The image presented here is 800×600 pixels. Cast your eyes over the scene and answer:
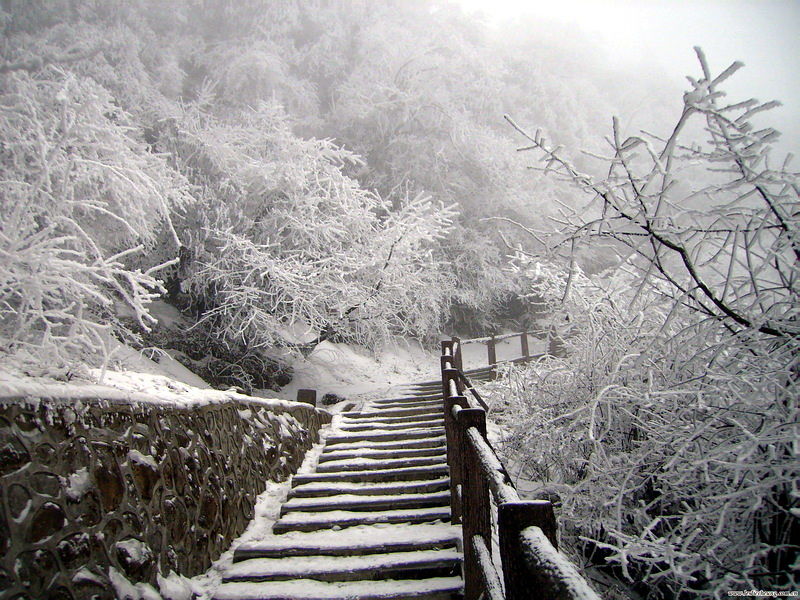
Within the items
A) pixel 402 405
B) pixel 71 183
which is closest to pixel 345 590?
pixel 402 405

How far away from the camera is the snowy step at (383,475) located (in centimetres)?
502

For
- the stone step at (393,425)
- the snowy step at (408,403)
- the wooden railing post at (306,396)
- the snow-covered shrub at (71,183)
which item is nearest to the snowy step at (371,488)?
the stone step at (393,425)

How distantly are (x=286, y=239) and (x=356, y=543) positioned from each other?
282 inches

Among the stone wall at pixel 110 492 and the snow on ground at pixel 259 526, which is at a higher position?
the stone wall at pixel 110 492

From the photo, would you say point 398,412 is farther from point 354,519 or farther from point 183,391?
point 183,391

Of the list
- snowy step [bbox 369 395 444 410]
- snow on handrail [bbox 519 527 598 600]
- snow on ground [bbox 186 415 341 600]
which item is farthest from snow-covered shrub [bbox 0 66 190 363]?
snowy step [bbox 369 395 444 410]

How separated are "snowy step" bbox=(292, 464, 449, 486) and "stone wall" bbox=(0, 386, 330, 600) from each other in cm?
111

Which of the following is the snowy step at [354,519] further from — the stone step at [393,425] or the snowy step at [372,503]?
the stone step at [393,425]

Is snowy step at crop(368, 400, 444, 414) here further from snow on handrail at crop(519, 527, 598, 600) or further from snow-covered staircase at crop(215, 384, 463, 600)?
snow on handrail at crop(519, 527, 598, 600)

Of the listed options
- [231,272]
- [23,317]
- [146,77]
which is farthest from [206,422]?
[146,77]

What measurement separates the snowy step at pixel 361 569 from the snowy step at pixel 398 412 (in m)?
3.97

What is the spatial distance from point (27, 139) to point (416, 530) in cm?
699

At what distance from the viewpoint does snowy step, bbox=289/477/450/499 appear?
4.70 m

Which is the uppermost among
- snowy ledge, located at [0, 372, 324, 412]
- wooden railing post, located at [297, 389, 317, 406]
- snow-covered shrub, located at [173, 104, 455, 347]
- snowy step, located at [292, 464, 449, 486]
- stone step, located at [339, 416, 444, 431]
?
snow-covered shrub, located at [173, 104, 455, 347]
